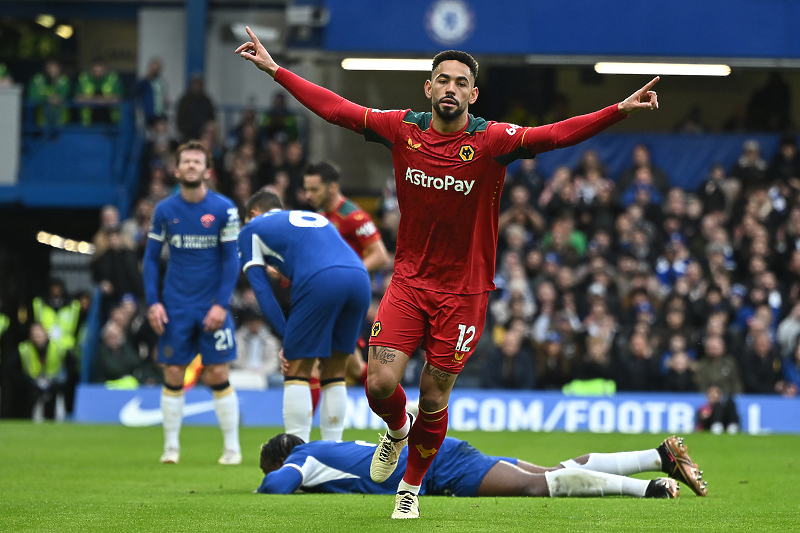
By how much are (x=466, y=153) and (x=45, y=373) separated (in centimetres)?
1303

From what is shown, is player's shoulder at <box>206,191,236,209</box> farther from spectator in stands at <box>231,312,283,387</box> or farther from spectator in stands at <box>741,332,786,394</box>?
spectator in stands at <box>741,332,786,394</box>

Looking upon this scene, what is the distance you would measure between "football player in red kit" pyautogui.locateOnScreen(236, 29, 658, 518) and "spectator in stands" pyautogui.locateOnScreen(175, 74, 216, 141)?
14036mm

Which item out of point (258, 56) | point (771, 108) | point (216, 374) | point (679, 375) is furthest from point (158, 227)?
point (771, 108)

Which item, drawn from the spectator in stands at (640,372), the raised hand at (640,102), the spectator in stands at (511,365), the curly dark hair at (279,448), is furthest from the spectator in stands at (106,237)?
the raised hand at (640,102)

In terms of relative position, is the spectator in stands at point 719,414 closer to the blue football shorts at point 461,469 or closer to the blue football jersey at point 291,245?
the blue football jersey at point 291,245

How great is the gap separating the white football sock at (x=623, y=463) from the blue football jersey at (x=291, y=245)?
2.27 m

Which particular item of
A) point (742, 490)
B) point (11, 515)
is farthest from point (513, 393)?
point (11, 515)

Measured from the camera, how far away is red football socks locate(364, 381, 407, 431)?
618 centimetres

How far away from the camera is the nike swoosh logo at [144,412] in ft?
50.6

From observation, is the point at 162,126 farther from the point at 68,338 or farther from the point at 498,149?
the point at 498,149

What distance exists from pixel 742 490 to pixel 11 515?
15.6 ft

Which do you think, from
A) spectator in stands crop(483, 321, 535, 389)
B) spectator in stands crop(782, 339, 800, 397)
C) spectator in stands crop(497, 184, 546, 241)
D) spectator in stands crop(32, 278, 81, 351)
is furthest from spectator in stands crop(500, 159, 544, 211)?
spectator in stands crop(32, 278, 81, 351)

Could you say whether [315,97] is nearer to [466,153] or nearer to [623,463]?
[466,153]

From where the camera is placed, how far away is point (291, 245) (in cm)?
820
